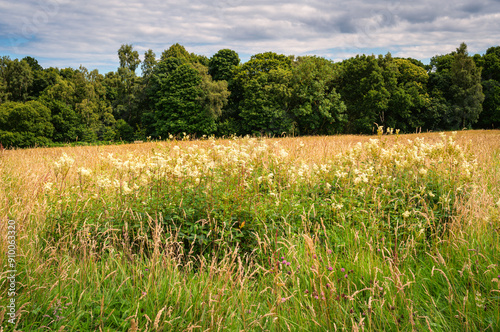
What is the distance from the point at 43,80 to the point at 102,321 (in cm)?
6025

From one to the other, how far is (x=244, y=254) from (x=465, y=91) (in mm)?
48750

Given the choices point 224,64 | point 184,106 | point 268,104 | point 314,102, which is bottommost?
point 184,106

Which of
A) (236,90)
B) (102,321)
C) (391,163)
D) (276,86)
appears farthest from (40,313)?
(236,90)

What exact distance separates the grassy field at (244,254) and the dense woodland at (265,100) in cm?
3102

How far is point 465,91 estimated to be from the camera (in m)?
41.7

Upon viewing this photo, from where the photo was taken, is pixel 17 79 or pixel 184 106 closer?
pixel 184 106

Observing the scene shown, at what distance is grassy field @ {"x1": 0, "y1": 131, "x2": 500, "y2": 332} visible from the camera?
2.76 metres

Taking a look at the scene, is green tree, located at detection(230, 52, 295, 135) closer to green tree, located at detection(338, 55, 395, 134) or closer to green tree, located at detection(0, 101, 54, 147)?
green tree, located at detection(338, 55, 395, 134)

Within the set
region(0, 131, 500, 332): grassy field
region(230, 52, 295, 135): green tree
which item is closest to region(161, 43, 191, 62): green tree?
region(230, 52, 295, 135): green tree

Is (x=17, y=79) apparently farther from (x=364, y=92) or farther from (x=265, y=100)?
(x=364, y=92)

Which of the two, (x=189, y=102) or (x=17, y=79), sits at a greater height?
(x=17, y=79)

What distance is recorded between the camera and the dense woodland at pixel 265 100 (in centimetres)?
3909

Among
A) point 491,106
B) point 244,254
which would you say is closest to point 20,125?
point 244,254

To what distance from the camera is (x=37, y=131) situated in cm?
4103
